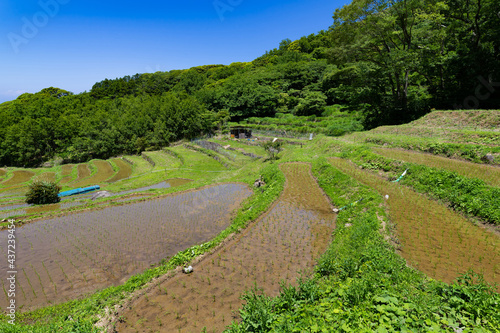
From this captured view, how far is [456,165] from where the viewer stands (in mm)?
13961

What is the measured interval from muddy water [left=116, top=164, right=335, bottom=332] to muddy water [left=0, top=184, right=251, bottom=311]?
104 inches

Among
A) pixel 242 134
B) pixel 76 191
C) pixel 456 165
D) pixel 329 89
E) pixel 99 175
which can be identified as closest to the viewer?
pixel 456 165

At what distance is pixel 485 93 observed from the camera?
2472 centimetres

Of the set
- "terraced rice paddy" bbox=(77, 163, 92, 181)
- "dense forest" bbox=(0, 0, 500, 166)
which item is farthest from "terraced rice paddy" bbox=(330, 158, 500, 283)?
"terraced rice paddy" bbox=(77, 163, 92, 181)

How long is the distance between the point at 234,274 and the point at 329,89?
2376 inches

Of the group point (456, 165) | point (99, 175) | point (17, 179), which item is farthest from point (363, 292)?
point (17, 179)

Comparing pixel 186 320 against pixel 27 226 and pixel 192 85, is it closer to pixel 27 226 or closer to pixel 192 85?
pixel 27 226

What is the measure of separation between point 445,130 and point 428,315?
21.9 m

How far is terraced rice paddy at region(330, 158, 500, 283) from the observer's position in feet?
22.0

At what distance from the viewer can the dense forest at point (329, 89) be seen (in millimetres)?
25062

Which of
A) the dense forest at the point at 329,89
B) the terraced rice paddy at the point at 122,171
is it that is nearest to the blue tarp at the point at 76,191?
the terraced rice paddy at the point at 122,171

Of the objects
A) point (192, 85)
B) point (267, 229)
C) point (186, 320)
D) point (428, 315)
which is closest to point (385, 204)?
point (267, 229)

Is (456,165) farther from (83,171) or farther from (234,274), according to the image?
(83,171)

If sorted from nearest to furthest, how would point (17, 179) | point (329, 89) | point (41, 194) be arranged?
point (41, 194)
point (17, 179)
point (329, 89)
